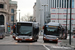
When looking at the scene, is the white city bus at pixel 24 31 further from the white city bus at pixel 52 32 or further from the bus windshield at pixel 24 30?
the white city bus at pixel 52 32

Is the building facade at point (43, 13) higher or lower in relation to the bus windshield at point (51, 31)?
higher

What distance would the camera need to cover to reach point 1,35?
42469 mm

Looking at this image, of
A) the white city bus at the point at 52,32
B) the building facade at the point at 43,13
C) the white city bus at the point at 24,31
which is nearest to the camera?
the white city bus at the point at 24,31

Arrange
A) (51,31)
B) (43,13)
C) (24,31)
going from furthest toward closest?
(43,13), (51,31), (24,31)

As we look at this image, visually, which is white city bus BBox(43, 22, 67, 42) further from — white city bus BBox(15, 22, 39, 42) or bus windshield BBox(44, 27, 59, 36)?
white city bus BBox(15, 22, 39, 42)

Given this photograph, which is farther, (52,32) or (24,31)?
(52,32)

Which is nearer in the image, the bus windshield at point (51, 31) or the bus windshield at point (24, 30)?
the bus windshield at point (24, 30)

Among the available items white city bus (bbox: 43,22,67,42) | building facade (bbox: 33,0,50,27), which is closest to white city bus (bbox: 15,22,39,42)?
white city bus (bbox: 43,22,67,42)

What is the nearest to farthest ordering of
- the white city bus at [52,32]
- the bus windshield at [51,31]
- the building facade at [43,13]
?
the white city bus at [52,32], the bus windshield at [51,31], the building facade at [43,13]

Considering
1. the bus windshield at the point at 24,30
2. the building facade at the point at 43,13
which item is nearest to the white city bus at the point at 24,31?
the bus windshield at the point at 24,30

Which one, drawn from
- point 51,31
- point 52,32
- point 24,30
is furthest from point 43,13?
point 24,30

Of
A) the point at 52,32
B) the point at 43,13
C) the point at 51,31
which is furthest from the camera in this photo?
the point at 43,13

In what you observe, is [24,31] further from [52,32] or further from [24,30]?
[52,32]

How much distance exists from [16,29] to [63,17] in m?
68.3
